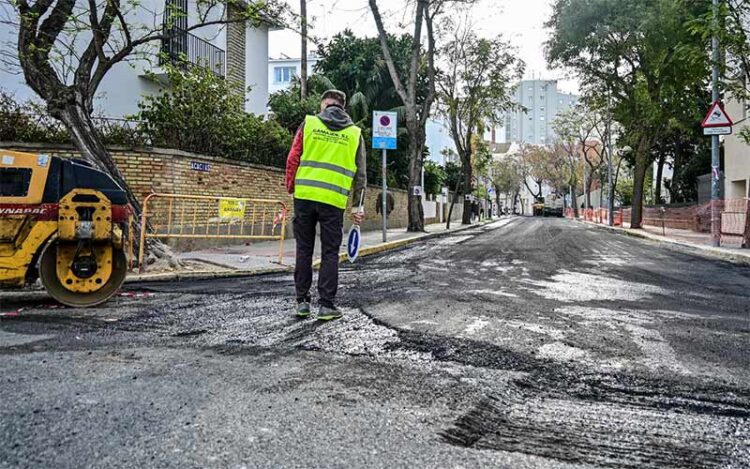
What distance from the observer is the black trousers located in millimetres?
4820

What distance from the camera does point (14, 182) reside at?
5.16m

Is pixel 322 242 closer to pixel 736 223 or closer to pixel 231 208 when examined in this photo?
pixel 231 208

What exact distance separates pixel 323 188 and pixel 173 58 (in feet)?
43.4

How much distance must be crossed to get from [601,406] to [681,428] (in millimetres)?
363

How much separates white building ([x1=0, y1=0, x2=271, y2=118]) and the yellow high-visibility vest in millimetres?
6415

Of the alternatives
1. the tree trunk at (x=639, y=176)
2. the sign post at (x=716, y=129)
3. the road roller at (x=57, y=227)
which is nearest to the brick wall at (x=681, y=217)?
the tree trunk at (x=639, y=176)

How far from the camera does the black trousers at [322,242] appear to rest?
482cm

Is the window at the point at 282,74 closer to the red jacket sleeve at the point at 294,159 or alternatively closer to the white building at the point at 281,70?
the white building at the point at 281,70

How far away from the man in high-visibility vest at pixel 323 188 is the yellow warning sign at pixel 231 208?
5711mm

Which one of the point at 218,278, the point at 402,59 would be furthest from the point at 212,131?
the point at 402,59

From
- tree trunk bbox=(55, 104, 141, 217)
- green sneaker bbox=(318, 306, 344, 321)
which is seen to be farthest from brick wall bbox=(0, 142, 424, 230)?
green sneaker bbox=(318, 306, 344, 321)

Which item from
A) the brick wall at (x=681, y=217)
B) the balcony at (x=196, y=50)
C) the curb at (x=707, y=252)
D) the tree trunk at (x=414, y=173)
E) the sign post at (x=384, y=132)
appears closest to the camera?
the curb at (x=707, y=252)

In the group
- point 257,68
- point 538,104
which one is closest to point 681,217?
point 257,68

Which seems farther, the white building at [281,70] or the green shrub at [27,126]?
the white building at [281,70]
